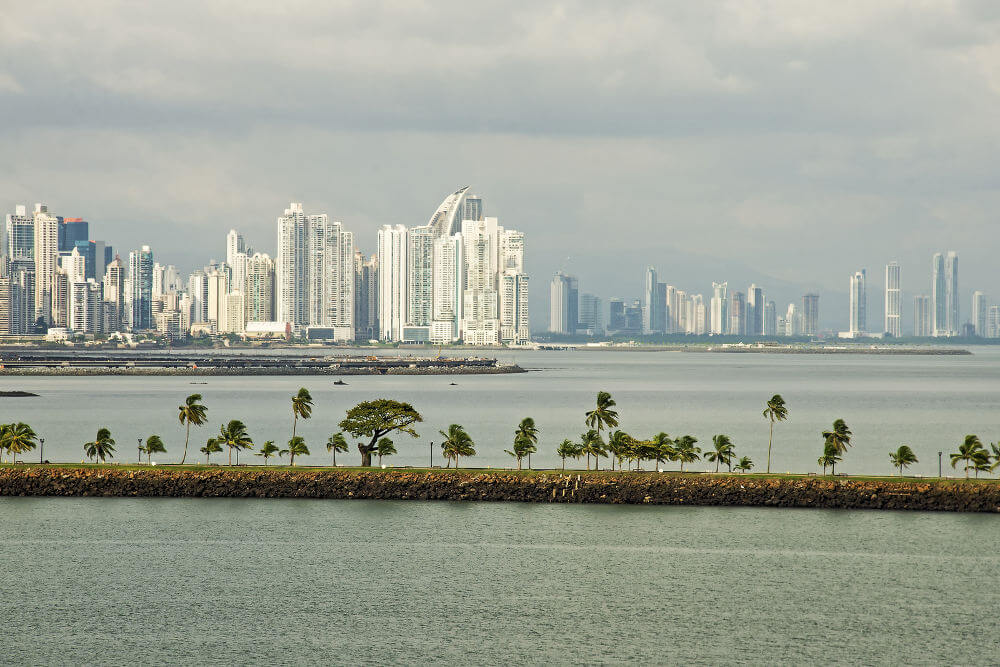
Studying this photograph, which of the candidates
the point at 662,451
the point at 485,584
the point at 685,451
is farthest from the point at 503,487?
the point at 485,584

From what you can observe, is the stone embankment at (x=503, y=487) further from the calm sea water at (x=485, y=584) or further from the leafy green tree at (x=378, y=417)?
the leafy green tree at (x=378, y=417)

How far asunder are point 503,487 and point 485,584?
15.4 metres

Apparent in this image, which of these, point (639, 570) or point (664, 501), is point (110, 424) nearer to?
point (664, 501)

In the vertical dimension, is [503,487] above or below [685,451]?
below

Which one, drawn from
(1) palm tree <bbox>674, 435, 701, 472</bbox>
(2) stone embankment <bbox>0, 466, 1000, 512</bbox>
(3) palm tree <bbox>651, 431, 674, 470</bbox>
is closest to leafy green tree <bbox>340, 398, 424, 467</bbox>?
(2) stone embankment <bbox>0, 466, 1000, 512</bbox>

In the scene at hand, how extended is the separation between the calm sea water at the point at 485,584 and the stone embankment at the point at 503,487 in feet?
3.83

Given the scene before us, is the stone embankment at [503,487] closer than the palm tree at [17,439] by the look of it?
Yes

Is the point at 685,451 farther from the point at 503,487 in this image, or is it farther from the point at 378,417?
the point at 378,417

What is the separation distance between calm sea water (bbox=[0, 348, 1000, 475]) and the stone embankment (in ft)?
41.9

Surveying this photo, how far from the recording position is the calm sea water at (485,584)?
33281mm

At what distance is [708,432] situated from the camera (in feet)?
308

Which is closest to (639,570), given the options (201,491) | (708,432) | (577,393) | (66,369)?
(201,491)

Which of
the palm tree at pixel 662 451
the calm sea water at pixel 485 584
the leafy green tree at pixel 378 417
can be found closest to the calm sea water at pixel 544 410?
the leafy green tree at pixel 378 417

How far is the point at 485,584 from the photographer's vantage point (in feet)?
134
